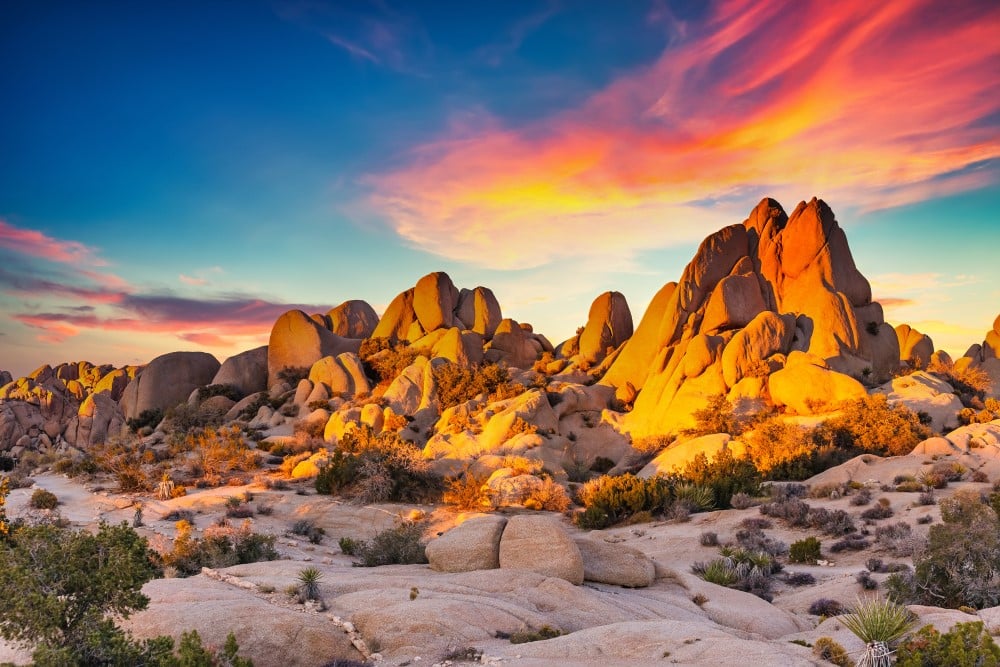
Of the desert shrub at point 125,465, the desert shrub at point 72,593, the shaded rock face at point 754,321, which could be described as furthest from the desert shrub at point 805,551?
the desert shrub at point 125,465

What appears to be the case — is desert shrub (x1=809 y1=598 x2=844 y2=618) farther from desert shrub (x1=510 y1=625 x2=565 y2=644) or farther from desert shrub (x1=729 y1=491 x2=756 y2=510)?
desert shrub (x1=729 y1=491 x2=756 y2=510)

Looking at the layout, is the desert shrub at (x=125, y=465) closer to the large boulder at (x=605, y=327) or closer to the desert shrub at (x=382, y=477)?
the desert shrub at (x=382, y=477)

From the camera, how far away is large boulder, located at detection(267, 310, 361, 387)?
50.7 m

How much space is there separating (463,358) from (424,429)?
9087 mm

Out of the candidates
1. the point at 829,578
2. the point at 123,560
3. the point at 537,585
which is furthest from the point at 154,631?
the point at 829,578

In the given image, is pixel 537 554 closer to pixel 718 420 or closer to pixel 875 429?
pixel 875 429

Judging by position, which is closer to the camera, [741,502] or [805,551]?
[805,551]

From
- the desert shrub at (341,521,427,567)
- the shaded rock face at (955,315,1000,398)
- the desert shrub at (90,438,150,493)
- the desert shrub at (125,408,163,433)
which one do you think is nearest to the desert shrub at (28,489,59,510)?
the desert shrub at (90,438,150,493)

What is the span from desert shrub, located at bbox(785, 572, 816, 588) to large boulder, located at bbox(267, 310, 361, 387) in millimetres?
41346

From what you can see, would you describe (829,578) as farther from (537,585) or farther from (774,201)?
(774,201)

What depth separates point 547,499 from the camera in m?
24.1

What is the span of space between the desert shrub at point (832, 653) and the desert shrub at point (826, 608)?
4.65 m

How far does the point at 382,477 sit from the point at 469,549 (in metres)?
11.7

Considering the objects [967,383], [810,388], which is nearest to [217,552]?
[810,388]
